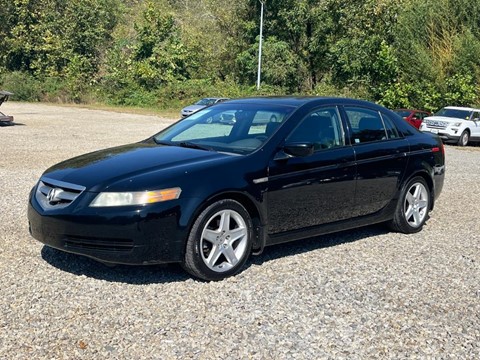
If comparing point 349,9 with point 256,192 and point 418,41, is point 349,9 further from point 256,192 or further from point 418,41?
point 256,192

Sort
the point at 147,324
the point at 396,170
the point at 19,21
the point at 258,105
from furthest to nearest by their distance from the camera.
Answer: the point at 19,21 < the point at 396,170 < the point at 258,105 < the point at 147,324

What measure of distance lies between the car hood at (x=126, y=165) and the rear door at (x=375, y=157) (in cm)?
168

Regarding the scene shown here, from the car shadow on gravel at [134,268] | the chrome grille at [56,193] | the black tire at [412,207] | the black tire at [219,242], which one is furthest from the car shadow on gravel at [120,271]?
the black tire at [412,207]

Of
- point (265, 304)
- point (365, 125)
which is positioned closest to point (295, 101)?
point (365, 125)

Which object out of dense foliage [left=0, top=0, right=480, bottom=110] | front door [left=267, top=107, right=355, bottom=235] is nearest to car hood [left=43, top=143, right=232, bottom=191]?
front door [left=267, top=107, right=355, bottom=235]

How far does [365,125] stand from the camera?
671 centimetres

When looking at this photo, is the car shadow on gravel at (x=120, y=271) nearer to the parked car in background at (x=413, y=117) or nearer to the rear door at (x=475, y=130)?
the rear door at (x=475, y=130)

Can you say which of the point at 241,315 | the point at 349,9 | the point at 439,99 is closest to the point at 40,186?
the point at 241,315

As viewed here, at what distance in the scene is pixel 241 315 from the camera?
4.44 m

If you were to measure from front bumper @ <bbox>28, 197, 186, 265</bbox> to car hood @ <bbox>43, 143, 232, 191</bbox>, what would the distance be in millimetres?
255

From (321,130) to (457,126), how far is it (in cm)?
1902

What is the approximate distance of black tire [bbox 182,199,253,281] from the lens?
503 centimetres

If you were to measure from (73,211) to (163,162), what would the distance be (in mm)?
887

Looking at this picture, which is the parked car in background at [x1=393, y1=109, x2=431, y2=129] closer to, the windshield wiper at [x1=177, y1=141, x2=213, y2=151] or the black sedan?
the black sedan
